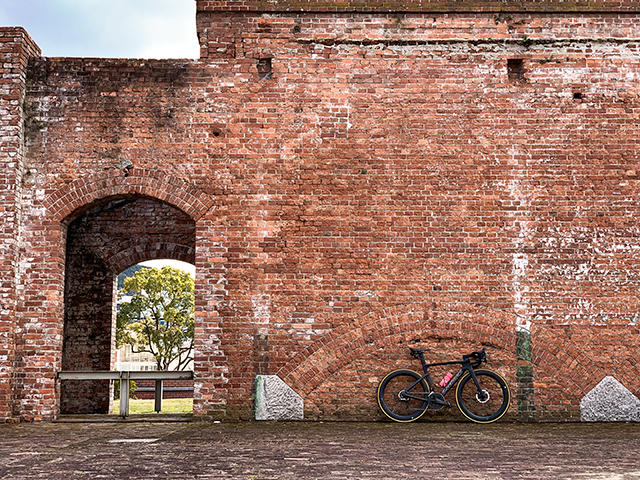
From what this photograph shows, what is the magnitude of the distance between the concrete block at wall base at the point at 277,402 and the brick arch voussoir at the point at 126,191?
2.61m

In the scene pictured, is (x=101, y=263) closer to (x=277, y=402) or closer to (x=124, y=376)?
(x=124, y=376)

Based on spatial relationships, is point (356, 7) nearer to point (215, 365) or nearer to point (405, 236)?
point (405, 236)

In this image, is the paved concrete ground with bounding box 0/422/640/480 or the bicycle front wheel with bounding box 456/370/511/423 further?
the bicycle front wheel with bounding box 456/370/511/423

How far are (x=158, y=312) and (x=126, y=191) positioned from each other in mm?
15706

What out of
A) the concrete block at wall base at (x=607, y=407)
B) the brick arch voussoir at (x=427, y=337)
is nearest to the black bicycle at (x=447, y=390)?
the brick arch voussoir at (x=427, y=337)

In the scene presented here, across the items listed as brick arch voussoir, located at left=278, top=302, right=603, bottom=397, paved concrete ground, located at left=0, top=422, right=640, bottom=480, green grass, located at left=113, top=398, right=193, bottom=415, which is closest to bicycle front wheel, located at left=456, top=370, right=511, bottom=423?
paved concrete ground, located at left=0, top=422, right=640, bottom=480

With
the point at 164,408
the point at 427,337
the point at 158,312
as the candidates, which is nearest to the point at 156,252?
the point at 164,408

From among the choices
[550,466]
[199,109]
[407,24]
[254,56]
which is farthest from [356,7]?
[550,466]

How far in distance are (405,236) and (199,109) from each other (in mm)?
3561

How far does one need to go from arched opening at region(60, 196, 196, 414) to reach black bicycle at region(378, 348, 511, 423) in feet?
16.7

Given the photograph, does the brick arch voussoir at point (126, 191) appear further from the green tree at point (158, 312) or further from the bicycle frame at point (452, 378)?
the green tree at point (158, 312)

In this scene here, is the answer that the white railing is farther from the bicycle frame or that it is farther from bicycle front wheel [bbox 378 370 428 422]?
the bicycle frame

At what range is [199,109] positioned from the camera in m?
8.88

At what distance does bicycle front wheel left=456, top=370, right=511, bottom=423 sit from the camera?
8.03 metres
